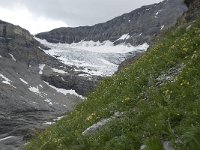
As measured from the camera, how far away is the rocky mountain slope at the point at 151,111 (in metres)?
10.9

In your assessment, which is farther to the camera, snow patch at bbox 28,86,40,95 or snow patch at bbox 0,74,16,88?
snow patch at bbox 28,86,40,95

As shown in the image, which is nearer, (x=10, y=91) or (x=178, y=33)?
(x=178, y=33)

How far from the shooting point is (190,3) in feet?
106

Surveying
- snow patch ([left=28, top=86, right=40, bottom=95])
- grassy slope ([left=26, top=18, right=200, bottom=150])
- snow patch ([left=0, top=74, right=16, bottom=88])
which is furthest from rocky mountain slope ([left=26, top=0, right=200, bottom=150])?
snow patch ([left=0, top=74, right=16, bottom=88])

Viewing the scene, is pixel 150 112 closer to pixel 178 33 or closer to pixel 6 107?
pixel 178 33

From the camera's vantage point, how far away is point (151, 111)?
12617mm

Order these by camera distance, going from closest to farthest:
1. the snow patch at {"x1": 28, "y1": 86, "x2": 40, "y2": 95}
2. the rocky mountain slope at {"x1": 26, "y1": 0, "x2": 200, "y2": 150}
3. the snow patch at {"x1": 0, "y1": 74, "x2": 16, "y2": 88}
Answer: the rocky mountain slope at {"x1": 26, "y1": 0, "x2": 200, "y2": 150} < the snow patch at {"x1": 0, "y1": 74, "x2": 16, "y2": 88} < the snow patch at {"x1": 28, "y1": 86, "x2": 40, "y2": 95}

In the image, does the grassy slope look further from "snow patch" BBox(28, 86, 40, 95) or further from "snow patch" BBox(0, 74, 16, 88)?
"snow patch" BBox(0, 74, 16, 88)

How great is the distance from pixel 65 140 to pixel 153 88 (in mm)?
3253

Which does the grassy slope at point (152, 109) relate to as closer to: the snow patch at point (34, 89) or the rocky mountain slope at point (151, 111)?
the rocky mountain slope at point (151, 111)

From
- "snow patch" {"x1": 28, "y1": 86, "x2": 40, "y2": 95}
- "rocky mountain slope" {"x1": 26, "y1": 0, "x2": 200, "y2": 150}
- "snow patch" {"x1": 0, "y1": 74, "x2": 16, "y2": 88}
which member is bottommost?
"snow patch" {"x1": 28, "y1": 86, "x2": 40, "y2": 95}

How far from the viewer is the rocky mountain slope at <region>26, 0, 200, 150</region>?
10.9 meters

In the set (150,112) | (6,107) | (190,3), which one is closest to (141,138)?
(150,112)

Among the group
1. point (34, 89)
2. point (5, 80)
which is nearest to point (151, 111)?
point (34, 89)
